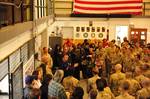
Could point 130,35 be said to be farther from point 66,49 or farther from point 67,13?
point 66,49

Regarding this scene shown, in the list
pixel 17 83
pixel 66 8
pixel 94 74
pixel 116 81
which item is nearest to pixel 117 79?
pixel 116 81

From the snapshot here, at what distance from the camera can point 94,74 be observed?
1039cm

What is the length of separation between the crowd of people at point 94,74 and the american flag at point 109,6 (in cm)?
329

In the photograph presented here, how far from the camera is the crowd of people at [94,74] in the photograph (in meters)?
7.92

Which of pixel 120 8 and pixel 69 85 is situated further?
pixel 120 8

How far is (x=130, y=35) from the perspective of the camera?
22.5 metres

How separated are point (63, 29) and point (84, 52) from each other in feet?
23.5

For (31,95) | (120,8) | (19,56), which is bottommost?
(31,95)

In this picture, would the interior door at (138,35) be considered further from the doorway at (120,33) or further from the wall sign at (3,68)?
the wall sign at (3,68)

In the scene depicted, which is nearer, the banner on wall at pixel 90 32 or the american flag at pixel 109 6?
the american flag at pixel 109 6

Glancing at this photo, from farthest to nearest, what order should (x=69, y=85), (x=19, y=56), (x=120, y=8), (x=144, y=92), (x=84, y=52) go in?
1. (x=120, y=8)
2. (x=84, y=52)
3. (x=19, y=56)
4. (x=69, y=85)
5. (x=144, y=92)

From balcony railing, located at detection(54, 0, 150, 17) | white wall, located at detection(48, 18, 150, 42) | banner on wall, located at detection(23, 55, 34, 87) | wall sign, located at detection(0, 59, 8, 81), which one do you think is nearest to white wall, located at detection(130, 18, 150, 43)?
white wall, located at detection(48, 18, 150, 42)

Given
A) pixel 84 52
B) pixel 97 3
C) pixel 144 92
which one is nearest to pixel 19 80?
pixel 144 92

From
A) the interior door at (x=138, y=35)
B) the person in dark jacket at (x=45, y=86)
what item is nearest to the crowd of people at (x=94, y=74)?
the person in dark jacket at (x=45, y=86)
